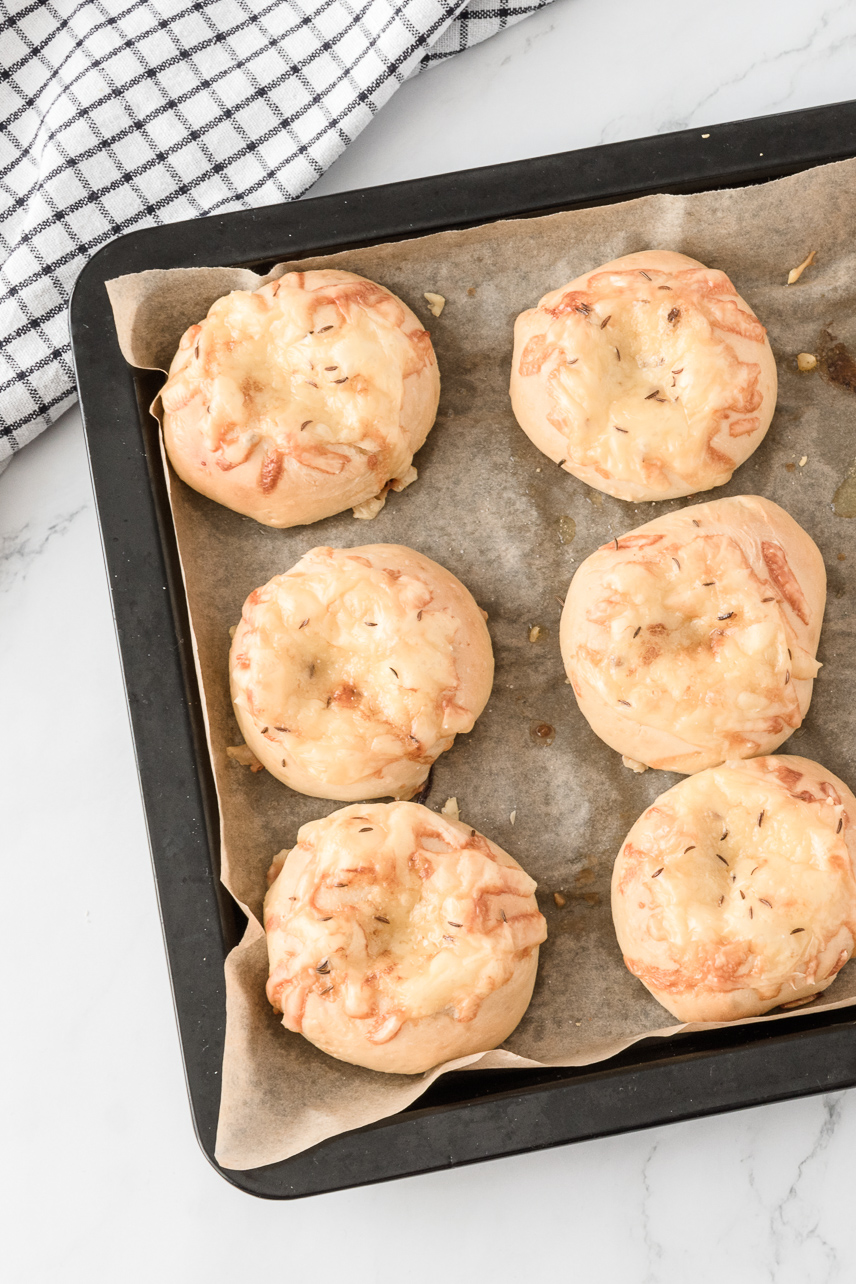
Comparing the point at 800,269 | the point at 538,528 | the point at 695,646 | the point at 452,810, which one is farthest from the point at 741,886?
the point at 800,269

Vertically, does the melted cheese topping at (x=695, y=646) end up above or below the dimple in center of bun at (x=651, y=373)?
below

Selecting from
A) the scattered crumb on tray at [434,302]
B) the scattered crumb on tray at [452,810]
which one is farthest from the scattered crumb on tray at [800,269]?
the scattered crumb on tray at [452,810]

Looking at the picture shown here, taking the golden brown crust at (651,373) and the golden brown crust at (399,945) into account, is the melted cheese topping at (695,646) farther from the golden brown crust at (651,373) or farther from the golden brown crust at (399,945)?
the golden brown crust at (399,945)

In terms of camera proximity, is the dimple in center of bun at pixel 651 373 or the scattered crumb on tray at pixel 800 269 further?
the scattered crumb on tray at pixel 800 269

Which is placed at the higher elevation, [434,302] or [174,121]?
[174,121]

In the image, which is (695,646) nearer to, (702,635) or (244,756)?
(702,635)

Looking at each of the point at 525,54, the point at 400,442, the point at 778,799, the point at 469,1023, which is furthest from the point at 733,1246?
the point at 525,54

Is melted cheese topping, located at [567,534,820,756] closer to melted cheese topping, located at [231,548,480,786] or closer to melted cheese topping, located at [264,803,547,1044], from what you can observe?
melted cheese topping, located at [231,548,480,786]
